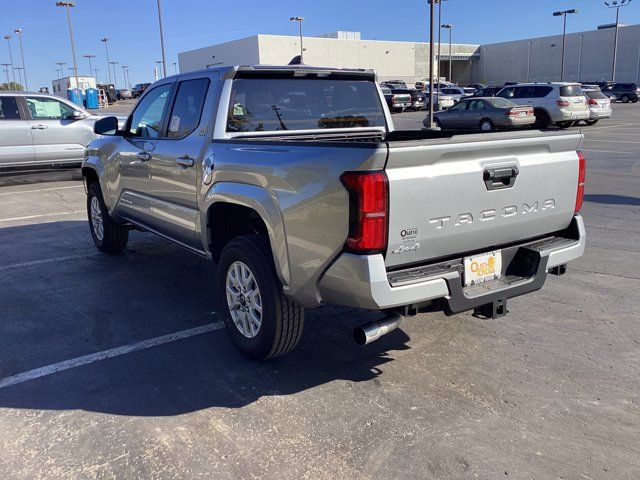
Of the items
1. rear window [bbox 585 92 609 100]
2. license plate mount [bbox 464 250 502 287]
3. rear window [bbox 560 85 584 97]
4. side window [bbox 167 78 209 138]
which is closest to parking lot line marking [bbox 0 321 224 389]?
side window [bbox 167 78 209 138]

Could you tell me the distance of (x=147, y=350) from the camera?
423 cm

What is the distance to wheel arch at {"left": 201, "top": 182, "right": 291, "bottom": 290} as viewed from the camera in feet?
11.4

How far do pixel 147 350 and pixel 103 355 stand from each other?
0.31 m

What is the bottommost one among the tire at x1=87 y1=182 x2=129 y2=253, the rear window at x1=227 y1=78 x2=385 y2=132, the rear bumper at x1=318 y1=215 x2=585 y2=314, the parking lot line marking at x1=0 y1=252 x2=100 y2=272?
the parking lot line marking at x1=0 y1=252 x2=100 y2=272

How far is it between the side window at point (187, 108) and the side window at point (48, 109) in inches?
363

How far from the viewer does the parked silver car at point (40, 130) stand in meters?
12.4

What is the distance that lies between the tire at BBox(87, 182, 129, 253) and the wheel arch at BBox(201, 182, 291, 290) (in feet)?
8.67

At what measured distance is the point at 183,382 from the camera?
12.3 feet

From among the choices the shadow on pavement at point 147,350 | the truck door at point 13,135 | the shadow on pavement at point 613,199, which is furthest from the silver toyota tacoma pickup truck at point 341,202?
the truck door at point 13,135

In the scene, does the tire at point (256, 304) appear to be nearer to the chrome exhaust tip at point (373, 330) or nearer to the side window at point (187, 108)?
the chrome exhaust tip at point (373, 330)

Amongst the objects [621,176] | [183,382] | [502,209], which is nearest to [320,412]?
[183,382]

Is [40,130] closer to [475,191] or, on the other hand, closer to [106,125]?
[106,125]

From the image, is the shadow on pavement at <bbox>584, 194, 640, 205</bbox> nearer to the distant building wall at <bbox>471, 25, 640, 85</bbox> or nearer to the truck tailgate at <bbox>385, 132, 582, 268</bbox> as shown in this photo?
the truck tailgate at <bbox>385, 132, 582, 268</bbox>

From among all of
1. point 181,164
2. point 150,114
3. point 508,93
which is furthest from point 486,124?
point 181,164
